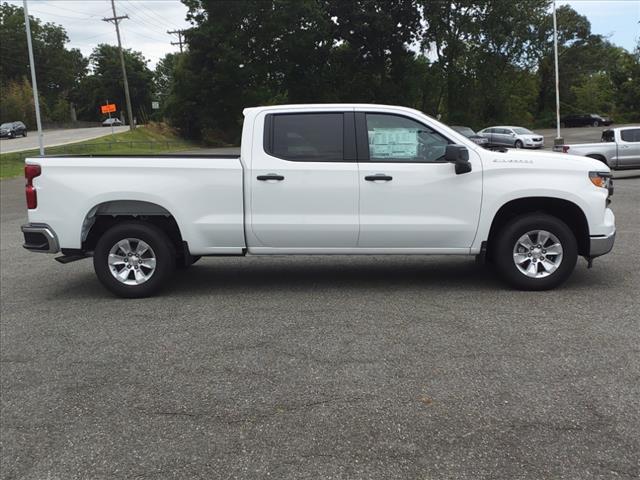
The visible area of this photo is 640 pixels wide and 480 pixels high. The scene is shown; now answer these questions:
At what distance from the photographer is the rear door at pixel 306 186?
6.29 m

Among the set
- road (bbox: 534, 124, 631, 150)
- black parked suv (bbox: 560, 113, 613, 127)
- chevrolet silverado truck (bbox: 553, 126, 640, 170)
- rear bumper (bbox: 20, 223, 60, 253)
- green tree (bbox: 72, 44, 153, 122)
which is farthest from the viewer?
green tree (bbox: 72, 44, 153, 122)

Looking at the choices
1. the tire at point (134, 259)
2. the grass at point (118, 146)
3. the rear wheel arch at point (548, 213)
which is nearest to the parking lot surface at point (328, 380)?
the tire at point (134, 259)

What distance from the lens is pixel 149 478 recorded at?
3.09 m

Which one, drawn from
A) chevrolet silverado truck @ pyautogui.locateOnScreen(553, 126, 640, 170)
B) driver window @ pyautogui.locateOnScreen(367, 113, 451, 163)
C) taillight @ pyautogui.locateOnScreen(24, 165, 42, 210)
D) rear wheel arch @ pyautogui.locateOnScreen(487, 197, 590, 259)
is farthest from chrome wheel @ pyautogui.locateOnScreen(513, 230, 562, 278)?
chevrolet silverado truck @ pyautogui.locateOnScreen(553, 126, 640, 170)

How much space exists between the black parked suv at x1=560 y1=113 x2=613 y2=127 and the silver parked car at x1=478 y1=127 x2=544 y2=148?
29420 millimetres

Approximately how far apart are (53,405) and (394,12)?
6139 centimetres

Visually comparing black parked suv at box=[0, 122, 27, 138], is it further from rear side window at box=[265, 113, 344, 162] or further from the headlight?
the headlight

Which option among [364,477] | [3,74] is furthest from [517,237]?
[3,74]

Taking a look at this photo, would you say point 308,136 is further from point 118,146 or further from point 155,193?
point 118,146

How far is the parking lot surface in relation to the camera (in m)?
3.22

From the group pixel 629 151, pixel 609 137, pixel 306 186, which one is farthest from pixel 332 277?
pixel 609 137

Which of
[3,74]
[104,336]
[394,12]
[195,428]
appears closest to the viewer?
[195,428]

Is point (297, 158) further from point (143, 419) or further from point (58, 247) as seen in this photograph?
point (143, 419)

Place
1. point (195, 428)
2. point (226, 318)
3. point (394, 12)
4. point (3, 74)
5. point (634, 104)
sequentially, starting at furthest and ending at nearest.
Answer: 1. point (3, 74)
2. point (634, 104)
3. point (394, 12)
4. point (226, 318)
5. point (195, 428)
